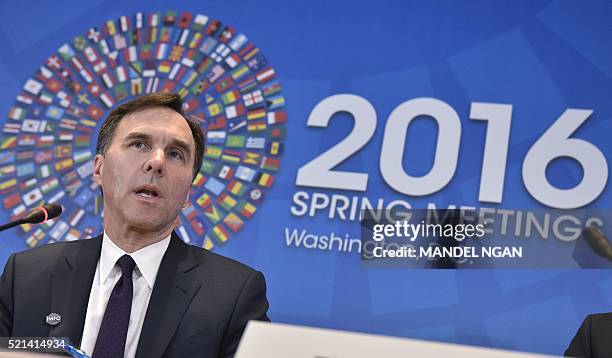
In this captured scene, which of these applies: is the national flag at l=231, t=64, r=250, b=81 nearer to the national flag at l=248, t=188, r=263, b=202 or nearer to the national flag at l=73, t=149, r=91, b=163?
the national flag at l=248, t=188, r=263, b=202

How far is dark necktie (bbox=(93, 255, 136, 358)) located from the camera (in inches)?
71.6

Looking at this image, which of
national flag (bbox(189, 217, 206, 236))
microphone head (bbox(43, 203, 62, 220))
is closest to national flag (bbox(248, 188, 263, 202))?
national flag (bbox(189, 217, 206, 236))

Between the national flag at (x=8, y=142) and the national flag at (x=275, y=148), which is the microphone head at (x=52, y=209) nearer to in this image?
the national flag at (x=275, y=148)

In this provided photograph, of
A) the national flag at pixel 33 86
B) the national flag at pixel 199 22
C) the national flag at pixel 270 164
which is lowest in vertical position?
the national flag at pixel 270 164

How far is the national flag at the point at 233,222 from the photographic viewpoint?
2883 millimetres

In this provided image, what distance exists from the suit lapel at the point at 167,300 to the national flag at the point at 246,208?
80 cm

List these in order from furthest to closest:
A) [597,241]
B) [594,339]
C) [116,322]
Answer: [597,241]
[594,339]
[116,322]

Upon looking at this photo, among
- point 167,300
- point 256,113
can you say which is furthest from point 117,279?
point 256,113

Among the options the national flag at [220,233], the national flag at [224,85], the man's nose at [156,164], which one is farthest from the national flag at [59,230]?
the man's nose at [156,164]

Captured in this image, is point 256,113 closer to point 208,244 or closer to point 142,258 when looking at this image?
point 208,244

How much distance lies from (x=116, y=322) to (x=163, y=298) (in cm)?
13

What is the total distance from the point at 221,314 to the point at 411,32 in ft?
4.73

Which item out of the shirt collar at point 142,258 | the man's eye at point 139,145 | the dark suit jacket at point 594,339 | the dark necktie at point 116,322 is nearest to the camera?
the dark necktie at point 116,322

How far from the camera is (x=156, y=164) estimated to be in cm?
201
